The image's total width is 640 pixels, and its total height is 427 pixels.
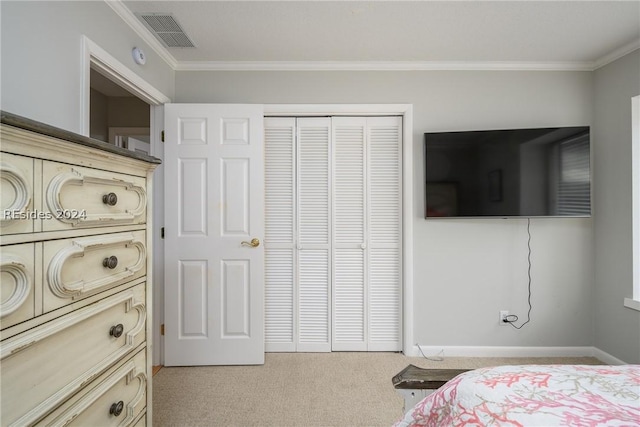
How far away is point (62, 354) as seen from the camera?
2.79 ft

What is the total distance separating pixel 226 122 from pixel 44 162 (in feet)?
5.88

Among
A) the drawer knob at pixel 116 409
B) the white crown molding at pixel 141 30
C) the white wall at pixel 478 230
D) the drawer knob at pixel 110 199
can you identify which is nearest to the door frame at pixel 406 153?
the white wall at pixel 478 230

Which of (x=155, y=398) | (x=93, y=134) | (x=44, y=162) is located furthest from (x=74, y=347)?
(x=93, y=134)

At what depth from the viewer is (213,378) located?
229 cm

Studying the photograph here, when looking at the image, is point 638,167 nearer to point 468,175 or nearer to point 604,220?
point 604,220

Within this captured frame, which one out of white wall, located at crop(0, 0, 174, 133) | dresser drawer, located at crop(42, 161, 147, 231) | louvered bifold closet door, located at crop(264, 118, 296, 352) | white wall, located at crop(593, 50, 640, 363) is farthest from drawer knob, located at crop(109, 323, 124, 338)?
white wall, located at crop(593, 50, 640, 363)

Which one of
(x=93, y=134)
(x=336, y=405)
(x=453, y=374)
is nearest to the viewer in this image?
(x=453, y=374)

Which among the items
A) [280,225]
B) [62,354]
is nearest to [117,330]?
[62,354]

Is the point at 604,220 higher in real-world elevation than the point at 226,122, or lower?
lower

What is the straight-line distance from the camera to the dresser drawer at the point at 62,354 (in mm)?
707

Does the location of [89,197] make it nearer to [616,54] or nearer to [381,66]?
[381,66]

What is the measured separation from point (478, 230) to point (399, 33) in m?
1.75

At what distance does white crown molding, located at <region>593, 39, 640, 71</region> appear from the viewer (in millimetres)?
2265

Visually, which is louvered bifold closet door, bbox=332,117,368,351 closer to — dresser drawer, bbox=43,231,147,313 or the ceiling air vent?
the ceiling air vent
